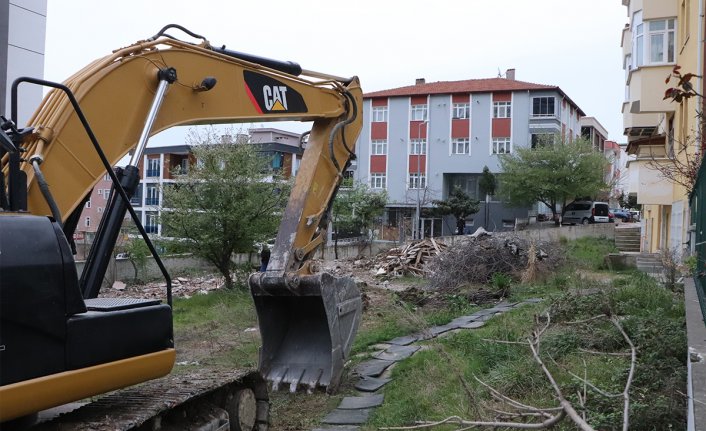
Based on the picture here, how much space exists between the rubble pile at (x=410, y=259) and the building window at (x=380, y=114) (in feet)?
99.0

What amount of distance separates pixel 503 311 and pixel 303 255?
20.5 ft

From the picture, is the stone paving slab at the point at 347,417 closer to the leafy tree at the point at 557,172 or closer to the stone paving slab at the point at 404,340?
the stone paving slab at the point at 404,340

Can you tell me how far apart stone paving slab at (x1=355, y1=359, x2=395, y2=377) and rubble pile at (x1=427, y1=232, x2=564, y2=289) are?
7.94 metres

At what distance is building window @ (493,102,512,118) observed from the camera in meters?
50.1

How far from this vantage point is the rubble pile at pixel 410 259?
71.1 ft

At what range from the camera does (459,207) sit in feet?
152

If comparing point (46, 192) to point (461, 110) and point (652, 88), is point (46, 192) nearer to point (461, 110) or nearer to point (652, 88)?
point (652, 88)

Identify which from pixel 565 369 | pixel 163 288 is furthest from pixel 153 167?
pixel 565 369

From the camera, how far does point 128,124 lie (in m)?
4.73

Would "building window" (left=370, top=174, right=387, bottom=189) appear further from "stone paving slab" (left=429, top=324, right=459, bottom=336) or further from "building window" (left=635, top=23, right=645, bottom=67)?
"stone paving slab" (left=429, top=324, right=459, bottom=336)

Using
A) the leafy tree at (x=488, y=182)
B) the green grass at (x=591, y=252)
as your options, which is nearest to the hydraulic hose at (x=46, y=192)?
the green grass at (x=591, y=252)

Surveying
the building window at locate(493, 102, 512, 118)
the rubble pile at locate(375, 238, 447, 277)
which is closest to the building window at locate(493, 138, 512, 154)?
the building window at locate(493, 102, 512, 118)

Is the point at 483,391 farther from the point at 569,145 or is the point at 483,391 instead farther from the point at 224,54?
the point at 569,145

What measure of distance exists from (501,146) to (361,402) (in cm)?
4502
